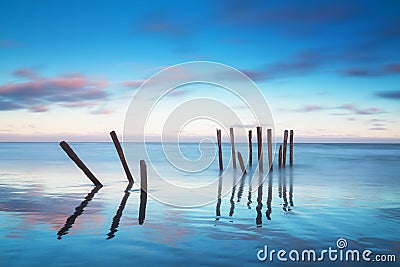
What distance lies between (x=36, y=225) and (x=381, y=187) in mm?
15439

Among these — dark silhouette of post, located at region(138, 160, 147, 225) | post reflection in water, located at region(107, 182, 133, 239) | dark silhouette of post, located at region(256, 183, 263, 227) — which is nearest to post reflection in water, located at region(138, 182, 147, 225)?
dark silhouette of post, located at region(138, 160, 147, 225)

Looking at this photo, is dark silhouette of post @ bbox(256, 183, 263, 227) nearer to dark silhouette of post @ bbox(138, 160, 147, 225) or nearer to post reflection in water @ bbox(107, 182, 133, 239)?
dark silhouette of post @ bbox(138, 160, 147, 225)

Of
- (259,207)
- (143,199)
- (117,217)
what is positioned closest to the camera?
(117,217)

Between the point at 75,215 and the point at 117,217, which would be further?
the point at 75,215

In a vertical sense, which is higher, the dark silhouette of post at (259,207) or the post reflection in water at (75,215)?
the post reflection in water at (75,215)

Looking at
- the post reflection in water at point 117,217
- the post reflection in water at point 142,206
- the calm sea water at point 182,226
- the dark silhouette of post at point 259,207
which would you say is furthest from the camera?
the post reflection in water at point 142,206

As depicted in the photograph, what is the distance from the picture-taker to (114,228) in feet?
29.3

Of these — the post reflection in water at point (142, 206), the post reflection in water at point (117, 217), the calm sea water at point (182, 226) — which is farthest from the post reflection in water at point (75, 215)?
the post reflection in water at point (142, 206)

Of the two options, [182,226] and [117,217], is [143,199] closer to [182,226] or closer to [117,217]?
[117,217]

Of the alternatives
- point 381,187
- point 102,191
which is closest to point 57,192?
point 102,191

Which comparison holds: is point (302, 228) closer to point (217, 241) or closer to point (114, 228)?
point (217, 241)

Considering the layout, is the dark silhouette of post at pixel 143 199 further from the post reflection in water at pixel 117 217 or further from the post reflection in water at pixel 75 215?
the post reflection in water at pixel 75 215

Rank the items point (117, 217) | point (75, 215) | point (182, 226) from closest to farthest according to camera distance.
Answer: point (182, 226)
point (117, 217)
point (75, 215)

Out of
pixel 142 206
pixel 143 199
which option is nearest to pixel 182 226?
pixel 142 206
